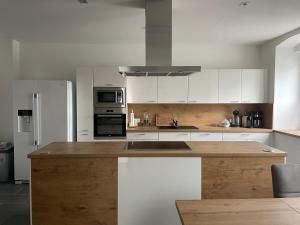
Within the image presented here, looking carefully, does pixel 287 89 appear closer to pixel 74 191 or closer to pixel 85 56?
pixel 85 56

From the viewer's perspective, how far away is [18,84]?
4355 mm

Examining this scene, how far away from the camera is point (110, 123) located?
14.9ft

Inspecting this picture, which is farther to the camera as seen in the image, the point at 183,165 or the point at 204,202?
the point at 183,165

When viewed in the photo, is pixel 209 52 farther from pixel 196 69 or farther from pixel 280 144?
pixel 196 69

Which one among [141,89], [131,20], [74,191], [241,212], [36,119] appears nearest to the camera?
[241,212]

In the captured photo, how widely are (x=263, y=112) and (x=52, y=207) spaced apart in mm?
4103

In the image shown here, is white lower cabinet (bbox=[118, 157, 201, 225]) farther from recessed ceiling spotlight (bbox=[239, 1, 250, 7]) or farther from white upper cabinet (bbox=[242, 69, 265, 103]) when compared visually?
white upper cabinet (bbox=[242, 69, 265, 103])

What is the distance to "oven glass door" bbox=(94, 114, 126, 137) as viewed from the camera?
4.55 m

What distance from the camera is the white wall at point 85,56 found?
5.02m

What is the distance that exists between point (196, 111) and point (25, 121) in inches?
123

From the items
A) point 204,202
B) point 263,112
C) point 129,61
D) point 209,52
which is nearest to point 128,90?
point 129,61

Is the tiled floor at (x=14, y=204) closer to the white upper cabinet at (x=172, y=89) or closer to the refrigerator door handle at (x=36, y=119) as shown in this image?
the refrigerator door handle at (x=36, y=119)

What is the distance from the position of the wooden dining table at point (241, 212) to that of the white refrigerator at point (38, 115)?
3.27 m

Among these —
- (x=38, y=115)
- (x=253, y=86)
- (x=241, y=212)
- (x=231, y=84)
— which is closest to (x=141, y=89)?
(x=231, y=84)
